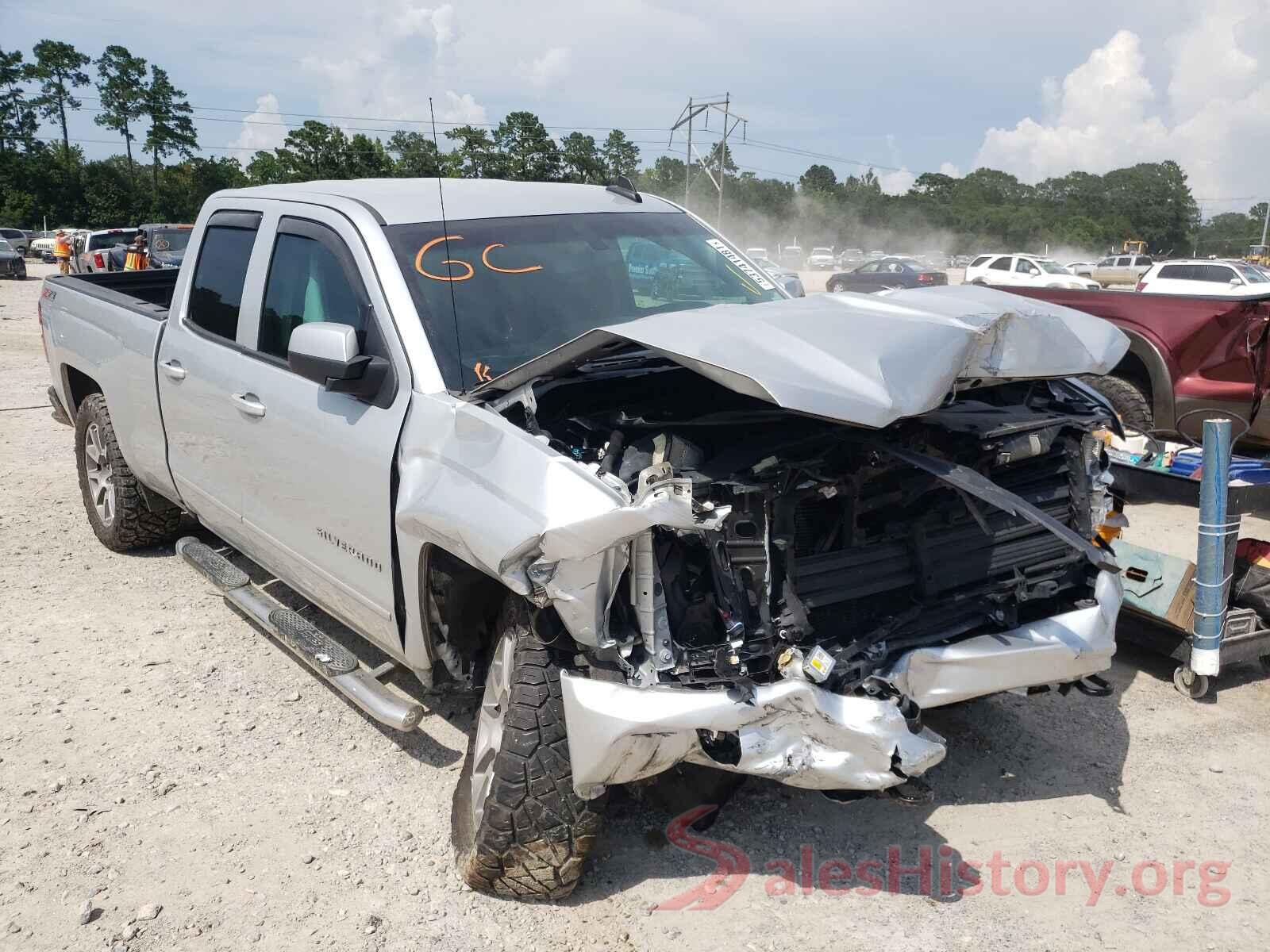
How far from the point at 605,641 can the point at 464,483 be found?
2.09 ft

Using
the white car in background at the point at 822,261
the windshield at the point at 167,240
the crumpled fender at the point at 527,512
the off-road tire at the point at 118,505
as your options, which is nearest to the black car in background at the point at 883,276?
the windshield at the point at 167,240

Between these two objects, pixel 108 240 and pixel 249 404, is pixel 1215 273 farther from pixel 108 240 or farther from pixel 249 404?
pixel 108 240

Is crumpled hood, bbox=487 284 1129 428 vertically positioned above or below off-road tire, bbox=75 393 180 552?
above

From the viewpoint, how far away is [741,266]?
452 cm

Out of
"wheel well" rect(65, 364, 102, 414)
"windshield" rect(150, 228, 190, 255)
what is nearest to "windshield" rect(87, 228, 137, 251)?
"windshield" rect(150, 228, 190, 255)

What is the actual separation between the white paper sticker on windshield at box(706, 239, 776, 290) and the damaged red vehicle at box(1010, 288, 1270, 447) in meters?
3.50

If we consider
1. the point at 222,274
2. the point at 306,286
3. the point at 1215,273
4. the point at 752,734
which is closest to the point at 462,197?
the point at 306,286

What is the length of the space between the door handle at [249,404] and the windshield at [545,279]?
869 mm

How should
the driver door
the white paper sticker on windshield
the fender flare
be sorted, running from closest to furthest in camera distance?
the driver door → the white paper sticker on windshield → the fender flare

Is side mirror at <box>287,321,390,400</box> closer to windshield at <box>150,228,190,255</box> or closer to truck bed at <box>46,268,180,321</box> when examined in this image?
truck bed at <box>46,268,180,321</box>

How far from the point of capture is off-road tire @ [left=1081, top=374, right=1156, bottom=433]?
766 cm

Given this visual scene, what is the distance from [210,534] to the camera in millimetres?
6223

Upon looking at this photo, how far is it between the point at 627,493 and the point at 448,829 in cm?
149

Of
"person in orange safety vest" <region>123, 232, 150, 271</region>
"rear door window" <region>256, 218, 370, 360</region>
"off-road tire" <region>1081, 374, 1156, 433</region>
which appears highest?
"person in orange safety vest" <region>123, 232, 150, 271</region>
